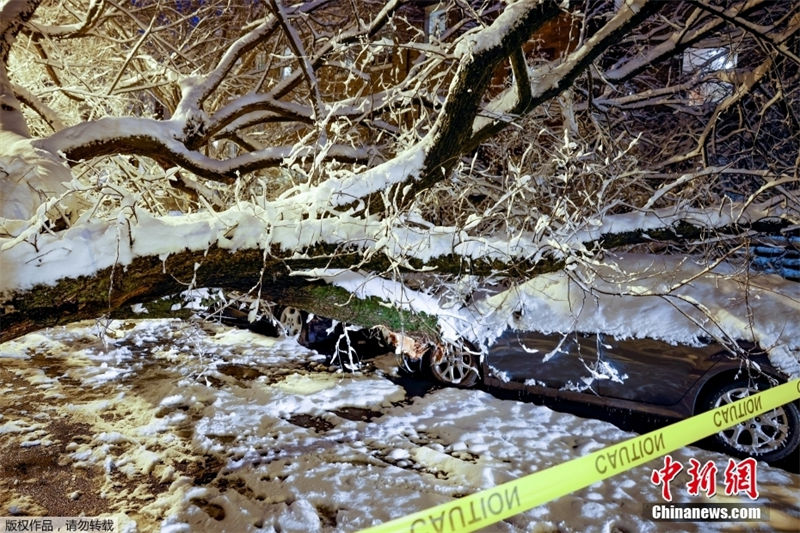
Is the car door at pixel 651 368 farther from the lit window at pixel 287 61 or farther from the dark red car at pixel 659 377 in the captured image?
the lit window at pixel 287 61

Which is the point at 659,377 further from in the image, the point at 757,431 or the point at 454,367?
the point at 454,367

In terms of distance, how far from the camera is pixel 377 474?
4113 mm

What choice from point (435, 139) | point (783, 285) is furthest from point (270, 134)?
point (783, 285)

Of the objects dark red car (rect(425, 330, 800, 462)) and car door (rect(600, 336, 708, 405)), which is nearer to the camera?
dark red car (rect(425, 330, 800, 462))

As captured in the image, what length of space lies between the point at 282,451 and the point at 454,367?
7.64ft

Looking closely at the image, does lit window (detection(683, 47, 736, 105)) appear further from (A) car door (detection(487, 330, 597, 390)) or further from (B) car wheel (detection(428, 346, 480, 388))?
(B) car wheel (detection(428, 346, 480, 388))

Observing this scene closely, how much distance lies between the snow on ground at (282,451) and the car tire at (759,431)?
0.54 feet

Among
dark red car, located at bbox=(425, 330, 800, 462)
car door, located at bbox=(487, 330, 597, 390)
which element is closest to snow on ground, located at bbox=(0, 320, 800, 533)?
dark red car, located at bbox=(425, 330, 800, 462)

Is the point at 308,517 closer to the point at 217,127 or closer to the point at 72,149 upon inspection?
the point at 72,149

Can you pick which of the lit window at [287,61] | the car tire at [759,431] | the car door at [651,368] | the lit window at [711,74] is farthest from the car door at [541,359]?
the lit window at [711,74]

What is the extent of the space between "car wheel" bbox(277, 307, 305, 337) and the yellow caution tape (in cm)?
578

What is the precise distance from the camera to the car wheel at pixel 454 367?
226 inches

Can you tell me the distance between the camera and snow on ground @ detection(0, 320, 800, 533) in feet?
11.9

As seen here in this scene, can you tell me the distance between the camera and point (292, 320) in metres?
8.10
